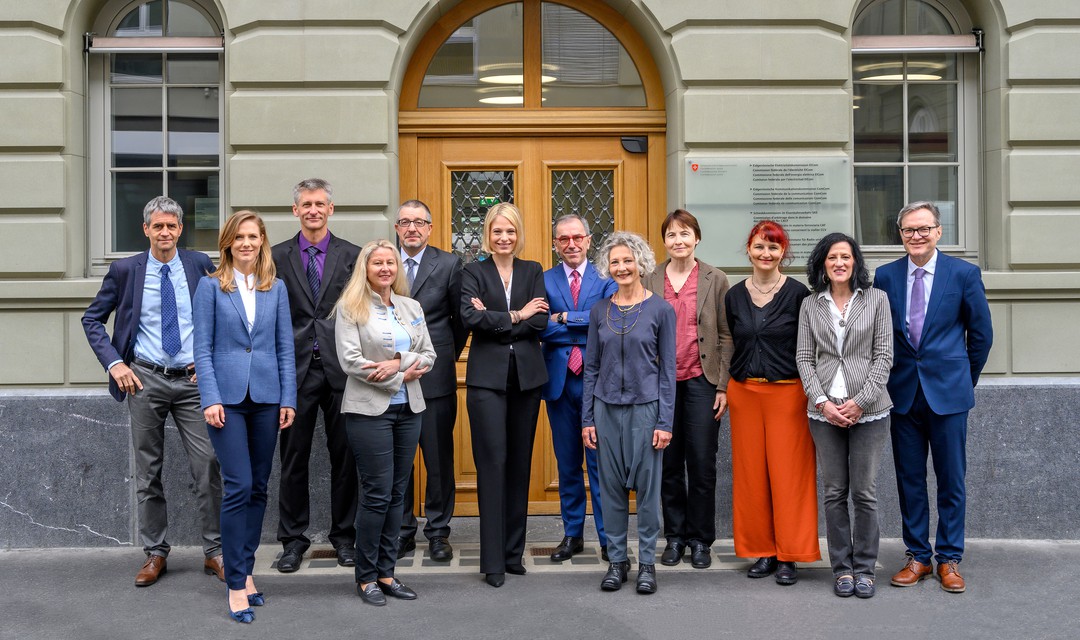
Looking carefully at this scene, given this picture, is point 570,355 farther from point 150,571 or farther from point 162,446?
point 150,571

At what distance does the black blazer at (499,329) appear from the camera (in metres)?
5.93

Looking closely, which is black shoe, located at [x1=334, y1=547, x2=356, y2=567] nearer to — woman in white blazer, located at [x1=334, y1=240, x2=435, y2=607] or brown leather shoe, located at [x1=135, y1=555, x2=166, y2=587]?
woman in white blazer, located at [x1=334, y1=240, x2=435, y2=607]

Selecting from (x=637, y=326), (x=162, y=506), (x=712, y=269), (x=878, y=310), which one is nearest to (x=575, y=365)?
(x=637, y=326)

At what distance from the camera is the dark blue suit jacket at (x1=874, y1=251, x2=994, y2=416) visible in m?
5.81

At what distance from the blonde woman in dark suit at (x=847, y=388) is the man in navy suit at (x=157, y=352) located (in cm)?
344

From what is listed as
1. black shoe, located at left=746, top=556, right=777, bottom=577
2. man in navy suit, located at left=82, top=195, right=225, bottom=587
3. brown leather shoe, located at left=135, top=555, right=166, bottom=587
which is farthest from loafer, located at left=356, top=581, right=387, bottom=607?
black shoe, located at left=746, top=556, right=777, bottom=577

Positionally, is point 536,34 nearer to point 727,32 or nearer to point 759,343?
point 727,32

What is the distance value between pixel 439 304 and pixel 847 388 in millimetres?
2374

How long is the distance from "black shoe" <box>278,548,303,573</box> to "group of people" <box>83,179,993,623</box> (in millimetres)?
12

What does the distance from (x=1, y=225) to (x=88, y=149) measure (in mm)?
790

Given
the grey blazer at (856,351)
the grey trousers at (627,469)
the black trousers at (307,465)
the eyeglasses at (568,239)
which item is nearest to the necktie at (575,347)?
the eyeglasses at (568,239)

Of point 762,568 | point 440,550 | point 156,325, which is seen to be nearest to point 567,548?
point 440,550

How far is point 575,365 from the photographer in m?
6.18

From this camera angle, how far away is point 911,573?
19.4 feet
